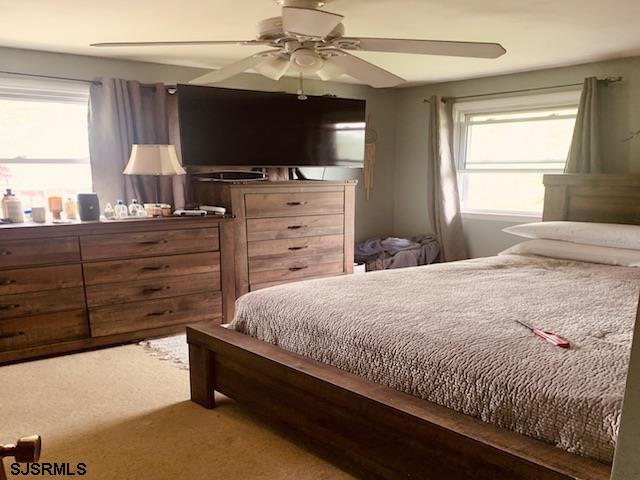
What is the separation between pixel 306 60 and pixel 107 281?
1.95 metres

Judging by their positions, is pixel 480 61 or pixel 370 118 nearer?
pixel 480 61

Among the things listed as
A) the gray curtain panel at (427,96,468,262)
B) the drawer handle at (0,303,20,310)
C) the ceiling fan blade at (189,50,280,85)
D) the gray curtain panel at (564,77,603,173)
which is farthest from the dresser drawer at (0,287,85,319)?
the gray curtain panel at (564,77,603,173)

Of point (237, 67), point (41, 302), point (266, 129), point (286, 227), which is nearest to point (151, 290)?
point (41, 302)

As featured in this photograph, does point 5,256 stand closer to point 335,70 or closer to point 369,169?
point 335,70

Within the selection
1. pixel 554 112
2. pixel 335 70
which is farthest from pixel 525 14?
pixel 554 112

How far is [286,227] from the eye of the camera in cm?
410

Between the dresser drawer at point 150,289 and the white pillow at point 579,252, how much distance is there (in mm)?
2168

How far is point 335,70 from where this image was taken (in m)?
2.68

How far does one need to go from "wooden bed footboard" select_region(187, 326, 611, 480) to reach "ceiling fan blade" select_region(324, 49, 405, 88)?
1440 mm

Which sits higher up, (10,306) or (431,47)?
(431,47)

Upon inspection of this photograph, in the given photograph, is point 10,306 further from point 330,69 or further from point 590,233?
point 590,233

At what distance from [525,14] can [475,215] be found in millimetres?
2440

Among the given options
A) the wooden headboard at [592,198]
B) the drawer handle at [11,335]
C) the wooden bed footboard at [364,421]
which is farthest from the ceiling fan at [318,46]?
the wooden headboard at [592,198]

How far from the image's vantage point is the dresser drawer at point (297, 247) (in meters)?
3.98
